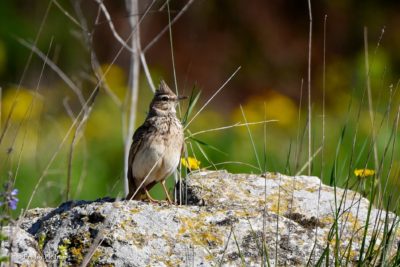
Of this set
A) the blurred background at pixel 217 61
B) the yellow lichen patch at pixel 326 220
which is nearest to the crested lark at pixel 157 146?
the yellow lichen patch at pixel 326 220

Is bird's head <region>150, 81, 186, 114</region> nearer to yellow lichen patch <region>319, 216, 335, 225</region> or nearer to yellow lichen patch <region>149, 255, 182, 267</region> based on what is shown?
yellow lichen patch <region>319, 216, 335, 225</region>

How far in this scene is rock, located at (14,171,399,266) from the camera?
438 cm

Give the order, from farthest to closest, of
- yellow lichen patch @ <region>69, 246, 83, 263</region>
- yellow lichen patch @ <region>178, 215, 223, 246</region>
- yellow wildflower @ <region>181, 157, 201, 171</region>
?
yellow wildflower @ <region>181, 157, 201, 171</region> < yellow lichen patch @ <region>178, 215, 223, 246</region> < yellow lichen patch @ <region>69, 246, 83, 263</region>

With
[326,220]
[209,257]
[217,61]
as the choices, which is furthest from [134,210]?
[217,61]

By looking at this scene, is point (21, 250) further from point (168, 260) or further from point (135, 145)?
point (135, 145)

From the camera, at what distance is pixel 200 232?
4594 millimetres

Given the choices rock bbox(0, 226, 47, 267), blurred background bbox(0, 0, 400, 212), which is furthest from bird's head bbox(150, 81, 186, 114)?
blurred background bbox(0, 0, 400, 212)

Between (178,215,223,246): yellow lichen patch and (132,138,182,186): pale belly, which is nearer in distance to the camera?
(178,215,223,246): yellow lichen patch

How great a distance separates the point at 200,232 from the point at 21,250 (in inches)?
33.7

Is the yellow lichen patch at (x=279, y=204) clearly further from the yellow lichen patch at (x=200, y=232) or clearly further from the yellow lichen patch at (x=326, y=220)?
the yellow lichen patch at (x=200, y=232)

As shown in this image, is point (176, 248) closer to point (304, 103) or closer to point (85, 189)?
point (85, 189)

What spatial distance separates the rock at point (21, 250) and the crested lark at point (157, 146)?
156 cm

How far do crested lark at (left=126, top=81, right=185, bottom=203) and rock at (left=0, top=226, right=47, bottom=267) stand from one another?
1.56 meters

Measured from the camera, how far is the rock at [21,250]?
4078 mm
